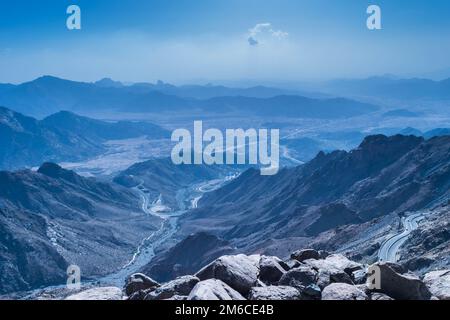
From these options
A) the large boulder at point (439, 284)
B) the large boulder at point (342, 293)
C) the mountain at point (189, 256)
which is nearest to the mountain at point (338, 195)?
the mountain at point (189, 256)

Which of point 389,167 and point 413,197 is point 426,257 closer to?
point 413,197

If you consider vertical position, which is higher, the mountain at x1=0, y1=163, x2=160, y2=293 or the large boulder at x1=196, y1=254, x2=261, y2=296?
the large boulder at x1=196, y1=254, x2=261, y2=296

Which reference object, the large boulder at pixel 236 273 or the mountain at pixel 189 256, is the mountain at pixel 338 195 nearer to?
the mountain at pixel 189 256

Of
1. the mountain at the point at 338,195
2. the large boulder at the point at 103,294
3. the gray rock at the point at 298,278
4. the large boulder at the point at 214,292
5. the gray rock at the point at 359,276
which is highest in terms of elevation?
the large boulder at the point at 214,292

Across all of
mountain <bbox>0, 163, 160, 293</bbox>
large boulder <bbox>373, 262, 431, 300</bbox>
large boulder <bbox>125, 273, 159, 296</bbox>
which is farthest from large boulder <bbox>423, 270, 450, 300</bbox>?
mountain <bbox>0, 163, 160, 293</bbox>

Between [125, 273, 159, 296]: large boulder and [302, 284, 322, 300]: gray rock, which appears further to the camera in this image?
[125, 273, 159, 296]: large boulder

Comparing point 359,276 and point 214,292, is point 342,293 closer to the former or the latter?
point 359,276

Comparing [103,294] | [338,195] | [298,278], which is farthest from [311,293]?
[338,195]

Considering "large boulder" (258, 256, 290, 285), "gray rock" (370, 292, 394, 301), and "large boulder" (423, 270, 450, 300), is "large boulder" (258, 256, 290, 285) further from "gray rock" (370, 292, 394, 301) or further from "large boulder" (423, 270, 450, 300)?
"large boulder" (423, 270, 450, 300)
